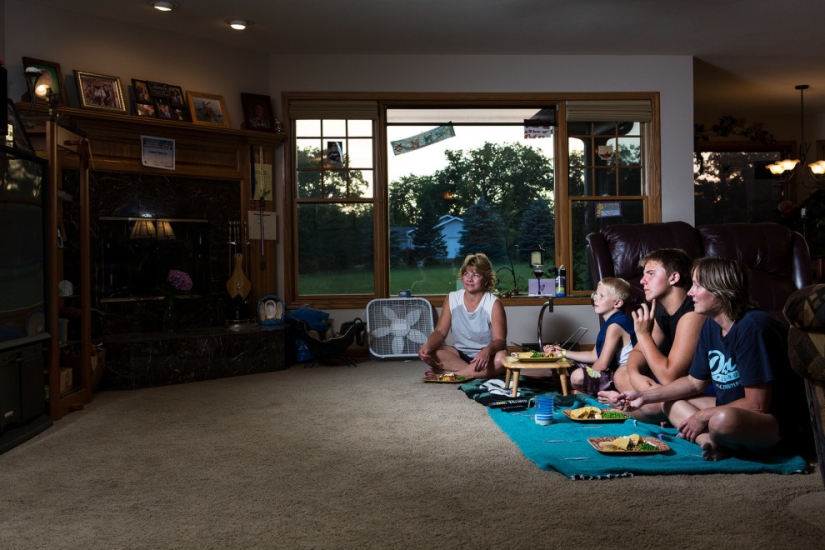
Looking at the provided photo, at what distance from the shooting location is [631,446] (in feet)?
9.76

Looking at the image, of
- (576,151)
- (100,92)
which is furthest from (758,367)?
(100,92)

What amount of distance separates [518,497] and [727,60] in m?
5.84

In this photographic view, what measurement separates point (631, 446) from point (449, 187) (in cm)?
448

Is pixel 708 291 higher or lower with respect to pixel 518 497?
higher

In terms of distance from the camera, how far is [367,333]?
642cm

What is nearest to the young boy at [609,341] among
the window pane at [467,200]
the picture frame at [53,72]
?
the window pane at [467,200]

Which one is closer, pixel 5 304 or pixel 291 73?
pixel 5 304

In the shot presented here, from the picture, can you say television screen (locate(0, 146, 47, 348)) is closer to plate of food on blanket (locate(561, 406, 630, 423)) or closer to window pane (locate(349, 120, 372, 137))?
plate of food on blanket (locate(561, 406, 630, 423))

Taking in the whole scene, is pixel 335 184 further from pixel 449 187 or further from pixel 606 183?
pixel 606 183

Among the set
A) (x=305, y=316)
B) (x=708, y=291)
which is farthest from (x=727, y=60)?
(x=708, y=291)

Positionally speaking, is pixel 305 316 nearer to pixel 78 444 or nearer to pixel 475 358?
pixel 475 358

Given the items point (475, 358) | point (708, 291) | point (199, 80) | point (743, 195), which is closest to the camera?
point (708, 291)

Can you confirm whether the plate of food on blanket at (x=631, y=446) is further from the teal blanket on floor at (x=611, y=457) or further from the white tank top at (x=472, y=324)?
the white tank top at (x=472, y=324)

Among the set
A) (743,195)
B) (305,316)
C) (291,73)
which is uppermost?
(291,73)
